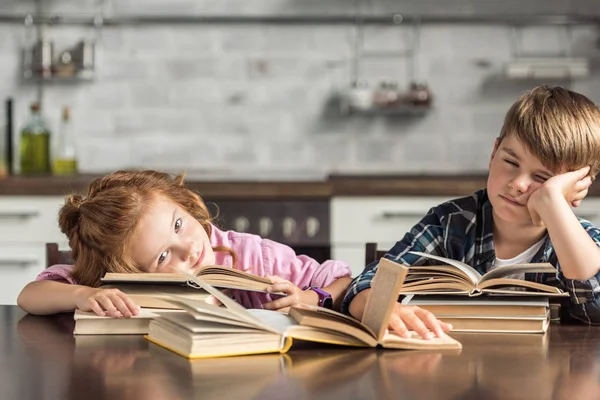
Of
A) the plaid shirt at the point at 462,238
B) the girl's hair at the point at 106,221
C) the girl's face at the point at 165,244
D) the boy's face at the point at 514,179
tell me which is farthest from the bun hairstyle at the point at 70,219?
the boy's face at the point at 514,179

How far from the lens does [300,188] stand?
3.38m

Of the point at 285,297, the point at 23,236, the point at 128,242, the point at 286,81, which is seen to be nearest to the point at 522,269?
the point at 285,297

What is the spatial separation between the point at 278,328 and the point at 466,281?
0.34m

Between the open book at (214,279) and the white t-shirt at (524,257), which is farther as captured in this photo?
the white t-shirt at (524,257)

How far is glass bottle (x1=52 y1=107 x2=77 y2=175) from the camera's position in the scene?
3.88m

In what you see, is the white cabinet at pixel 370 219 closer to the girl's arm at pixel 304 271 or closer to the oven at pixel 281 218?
the oven at pixel 281 218

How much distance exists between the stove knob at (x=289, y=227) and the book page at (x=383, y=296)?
200cm

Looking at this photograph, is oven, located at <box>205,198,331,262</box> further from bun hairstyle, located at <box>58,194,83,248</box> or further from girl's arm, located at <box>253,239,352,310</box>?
bun hairstyle, located at <box>58,194,83,248</box>

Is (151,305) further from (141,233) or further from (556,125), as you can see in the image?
(556,125)

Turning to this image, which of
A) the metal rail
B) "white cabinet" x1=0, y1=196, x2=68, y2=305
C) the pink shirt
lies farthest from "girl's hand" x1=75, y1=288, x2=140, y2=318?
the metal rail

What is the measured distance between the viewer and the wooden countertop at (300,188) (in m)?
3.37

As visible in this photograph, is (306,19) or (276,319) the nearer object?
(276,319)

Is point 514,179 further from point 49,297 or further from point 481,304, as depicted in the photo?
point 49,297

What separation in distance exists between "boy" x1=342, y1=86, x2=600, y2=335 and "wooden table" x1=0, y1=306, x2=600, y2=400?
0.20 m
